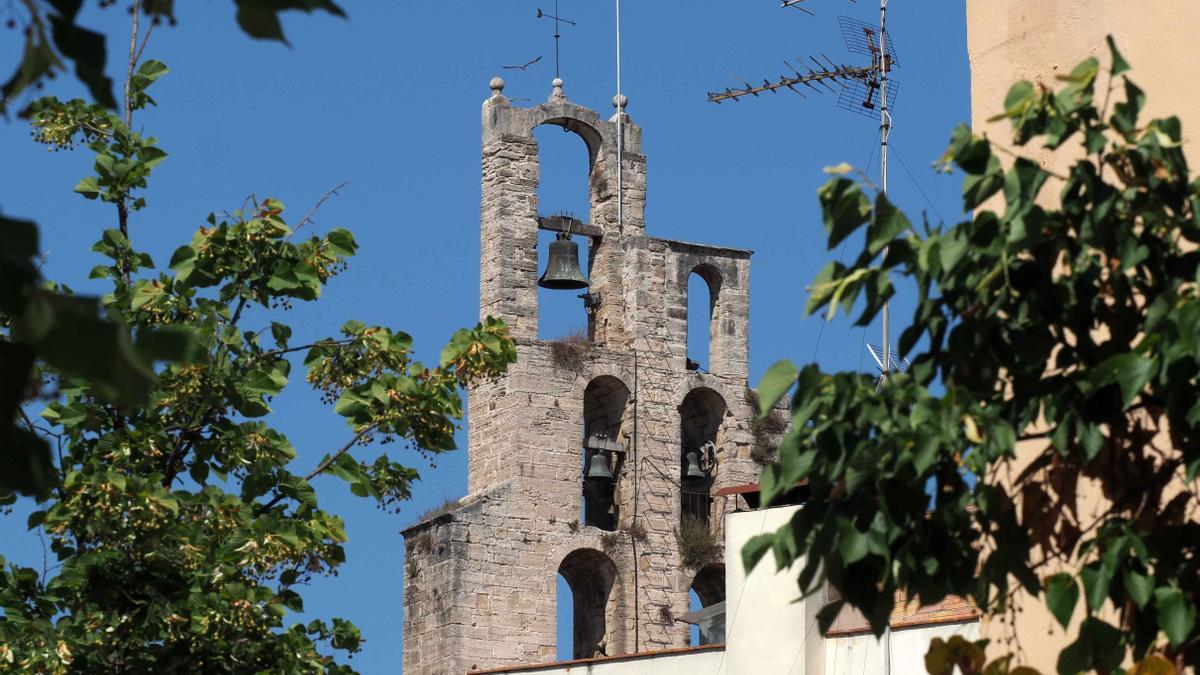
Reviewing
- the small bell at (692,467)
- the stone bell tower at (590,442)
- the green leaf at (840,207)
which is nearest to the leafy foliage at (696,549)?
the stone bell tower at (590,442)

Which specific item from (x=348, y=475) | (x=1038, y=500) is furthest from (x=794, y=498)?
(x=1038, y=500)

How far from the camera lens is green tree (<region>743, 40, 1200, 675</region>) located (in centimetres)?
434

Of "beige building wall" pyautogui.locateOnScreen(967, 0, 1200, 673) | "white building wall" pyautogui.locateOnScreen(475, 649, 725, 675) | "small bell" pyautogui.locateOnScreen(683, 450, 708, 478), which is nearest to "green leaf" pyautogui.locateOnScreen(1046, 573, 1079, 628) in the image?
"beige building wall" pyautogui.locateOnScreen(967, 0, 1200, 673)

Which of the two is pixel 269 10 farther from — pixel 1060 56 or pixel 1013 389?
pixel 1060 56

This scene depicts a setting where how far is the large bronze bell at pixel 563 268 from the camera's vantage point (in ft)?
103

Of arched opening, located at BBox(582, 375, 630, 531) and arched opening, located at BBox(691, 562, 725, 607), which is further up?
arched opening, located at BBox(582, 375, 630, 531)

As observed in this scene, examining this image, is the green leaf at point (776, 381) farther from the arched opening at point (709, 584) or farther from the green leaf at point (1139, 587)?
the arched opening at point (709, 584)

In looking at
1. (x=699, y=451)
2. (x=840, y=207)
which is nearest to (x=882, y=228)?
(x=840, y=207)

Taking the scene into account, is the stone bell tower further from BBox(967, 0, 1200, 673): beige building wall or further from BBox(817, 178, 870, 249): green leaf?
BBox(817, 178, 870, 249): green leaf

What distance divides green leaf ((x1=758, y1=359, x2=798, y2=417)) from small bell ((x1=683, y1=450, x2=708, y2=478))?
96.3ft

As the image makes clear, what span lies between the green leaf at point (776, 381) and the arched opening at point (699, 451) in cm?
2891

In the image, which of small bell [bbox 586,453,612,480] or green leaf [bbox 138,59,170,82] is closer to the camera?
green leaf [bbox 138,59,170,82]

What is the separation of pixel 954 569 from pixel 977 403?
1.19 ft

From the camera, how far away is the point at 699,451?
3409 centimetres
